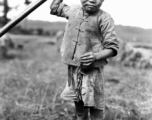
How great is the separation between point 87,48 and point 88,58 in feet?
0.49

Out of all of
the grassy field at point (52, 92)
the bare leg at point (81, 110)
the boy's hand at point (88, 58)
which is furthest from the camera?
the grassy field at point (52, 92)

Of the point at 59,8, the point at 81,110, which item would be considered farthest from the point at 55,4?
the point at 81,110

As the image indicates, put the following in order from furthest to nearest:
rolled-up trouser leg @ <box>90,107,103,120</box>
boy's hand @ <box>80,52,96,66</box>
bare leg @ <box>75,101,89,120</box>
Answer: bare leg @ <box>75,101,89,120</box> → rolled-up trouser leg @ <box>90,107,103,120</box> → boy's hand @ <box>80,52,96,66</box>

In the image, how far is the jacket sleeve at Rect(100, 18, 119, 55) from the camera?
7.76 ft

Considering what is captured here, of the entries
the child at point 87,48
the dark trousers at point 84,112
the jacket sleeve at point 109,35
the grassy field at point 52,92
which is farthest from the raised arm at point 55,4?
the grassy field at point 52,92

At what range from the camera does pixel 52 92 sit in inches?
186

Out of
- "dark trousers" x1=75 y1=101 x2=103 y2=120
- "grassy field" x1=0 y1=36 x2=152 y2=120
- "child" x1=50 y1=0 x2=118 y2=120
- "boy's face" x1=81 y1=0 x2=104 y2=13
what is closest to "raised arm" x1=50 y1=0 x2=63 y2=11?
"child" x1=50 y1=0 x2=118 y2=120

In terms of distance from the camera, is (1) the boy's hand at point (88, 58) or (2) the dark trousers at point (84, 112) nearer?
(1) the boy's hand at point (88, 58)

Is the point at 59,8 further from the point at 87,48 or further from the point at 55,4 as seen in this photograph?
the point at 87,48

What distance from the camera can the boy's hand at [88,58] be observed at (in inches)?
92.9

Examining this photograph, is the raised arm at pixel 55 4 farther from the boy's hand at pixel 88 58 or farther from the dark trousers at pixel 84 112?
the dark trousers at pixel 84 112

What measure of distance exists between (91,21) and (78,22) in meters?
0.13

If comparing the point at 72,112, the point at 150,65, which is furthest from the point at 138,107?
the point at 150,65

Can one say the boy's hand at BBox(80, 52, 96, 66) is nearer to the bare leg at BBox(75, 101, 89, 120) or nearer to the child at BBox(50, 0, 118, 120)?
the child at BBox(50, 0, 118, 120)
